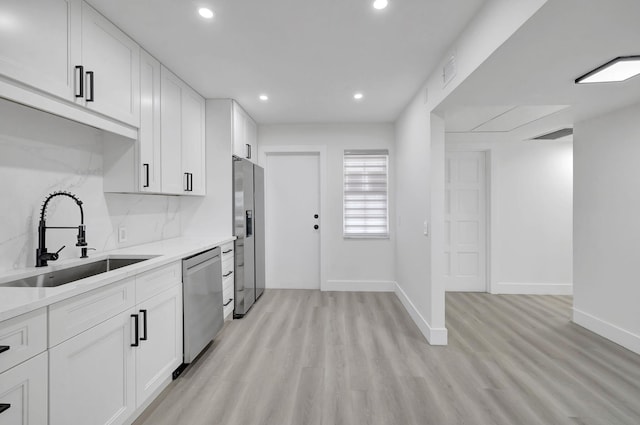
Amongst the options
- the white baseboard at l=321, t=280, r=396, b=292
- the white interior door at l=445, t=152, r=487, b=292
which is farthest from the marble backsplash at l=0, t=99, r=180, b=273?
the white interior door at l=445, t=152, r=487, b=292

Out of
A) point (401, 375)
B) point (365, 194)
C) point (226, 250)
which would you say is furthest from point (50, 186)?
point (365, 194)

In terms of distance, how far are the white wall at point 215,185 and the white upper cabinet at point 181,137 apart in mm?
97

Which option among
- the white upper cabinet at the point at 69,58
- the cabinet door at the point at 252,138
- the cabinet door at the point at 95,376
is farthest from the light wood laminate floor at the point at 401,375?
the cabinet door at the point at 252,138

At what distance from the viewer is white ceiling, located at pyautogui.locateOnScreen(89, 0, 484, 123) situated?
6.01 ft

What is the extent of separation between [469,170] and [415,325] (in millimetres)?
2517

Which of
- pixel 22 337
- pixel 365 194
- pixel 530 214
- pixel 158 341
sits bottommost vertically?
pixel 158 341

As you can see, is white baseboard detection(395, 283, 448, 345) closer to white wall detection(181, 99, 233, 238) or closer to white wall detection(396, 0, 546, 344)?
white wall detection(396, 0, 546, 344)

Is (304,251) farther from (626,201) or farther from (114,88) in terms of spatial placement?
(626,201)

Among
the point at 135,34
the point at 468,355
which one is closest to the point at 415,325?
the point at 468,355

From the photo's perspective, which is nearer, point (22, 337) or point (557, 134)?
point (22, 337)

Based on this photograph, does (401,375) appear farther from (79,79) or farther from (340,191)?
(79,79)

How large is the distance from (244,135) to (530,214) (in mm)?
4242

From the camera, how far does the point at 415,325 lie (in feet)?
10.4

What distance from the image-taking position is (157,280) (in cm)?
191
